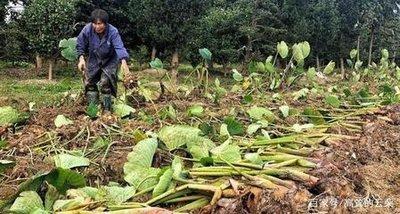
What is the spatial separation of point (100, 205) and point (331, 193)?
4.03 feet

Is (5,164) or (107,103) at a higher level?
(5,164)

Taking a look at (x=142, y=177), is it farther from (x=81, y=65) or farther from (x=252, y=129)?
(x=81, y=65)

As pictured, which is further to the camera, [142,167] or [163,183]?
[142,167]

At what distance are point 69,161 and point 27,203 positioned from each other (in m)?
0.59

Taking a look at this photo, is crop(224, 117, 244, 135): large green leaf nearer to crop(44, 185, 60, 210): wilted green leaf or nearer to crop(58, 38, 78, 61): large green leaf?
crop(44, 185, 60, 210): wilted green leaf

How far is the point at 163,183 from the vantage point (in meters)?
2.69

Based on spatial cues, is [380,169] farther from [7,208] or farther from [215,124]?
[7,208]

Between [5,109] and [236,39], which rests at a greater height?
[5,109]

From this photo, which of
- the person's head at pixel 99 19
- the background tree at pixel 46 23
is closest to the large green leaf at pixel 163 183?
the person's head at pixel 99 19

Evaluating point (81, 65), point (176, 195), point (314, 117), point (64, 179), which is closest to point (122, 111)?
point (81, 65)

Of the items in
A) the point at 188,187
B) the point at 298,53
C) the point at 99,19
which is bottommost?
the point at 298,53

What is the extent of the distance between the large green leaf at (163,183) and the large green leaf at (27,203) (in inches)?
21.3

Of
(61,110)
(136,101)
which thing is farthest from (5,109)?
(136,101)

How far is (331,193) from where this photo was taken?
115 inches
